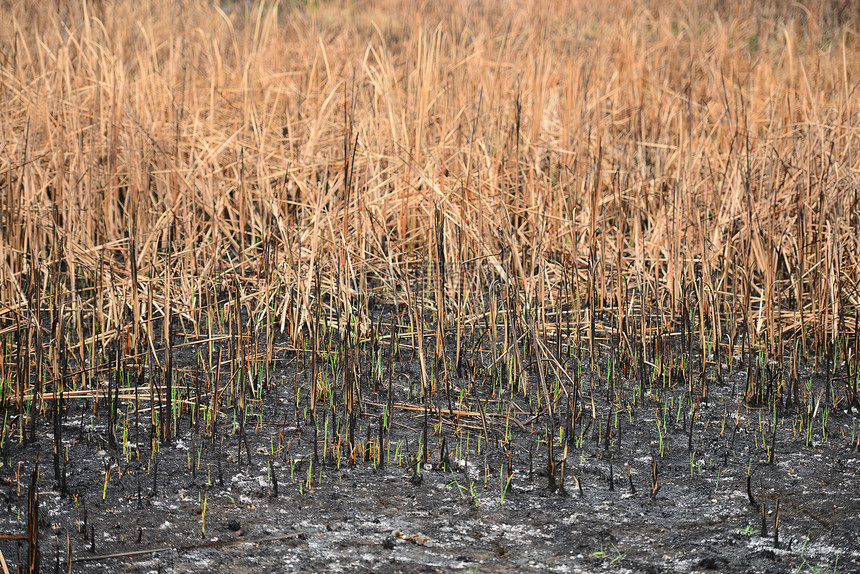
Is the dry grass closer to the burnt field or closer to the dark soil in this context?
the burnt field

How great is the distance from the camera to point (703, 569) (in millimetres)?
2113

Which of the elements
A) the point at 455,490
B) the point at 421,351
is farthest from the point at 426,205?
the point at 455,490

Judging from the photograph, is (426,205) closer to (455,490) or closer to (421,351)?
(421,351)

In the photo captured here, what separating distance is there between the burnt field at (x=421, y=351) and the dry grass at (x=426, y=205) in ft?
0.11

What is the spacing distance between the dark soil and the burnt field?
0.4 inches

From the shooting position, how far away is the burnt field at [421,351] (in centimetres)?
228

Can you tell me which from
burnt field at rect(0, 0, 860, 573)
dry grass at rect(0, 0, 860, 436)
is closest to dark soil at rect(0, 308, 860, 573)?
burnt field at rect(0, 0, 860, 573)

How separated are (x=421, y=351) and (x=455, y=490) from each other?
612 mm

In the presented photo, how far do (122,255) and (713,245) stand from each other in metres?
2.72

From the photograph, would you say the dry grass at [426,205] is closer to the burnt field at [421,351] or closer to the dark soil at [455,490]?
the burnt field at [421,351]

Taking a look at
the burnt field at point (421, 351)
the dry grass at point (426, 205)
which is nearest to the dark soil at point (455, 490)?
the burnt field at point (421, 351)

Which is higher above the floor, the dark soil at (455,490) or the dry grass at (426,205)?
the dry grass at (426,205)

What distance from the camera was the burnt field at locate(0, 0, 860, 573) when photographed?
7.47 ft

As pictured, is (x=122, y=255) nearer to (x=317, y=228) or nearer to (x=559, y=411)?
(x=317, y=228)
